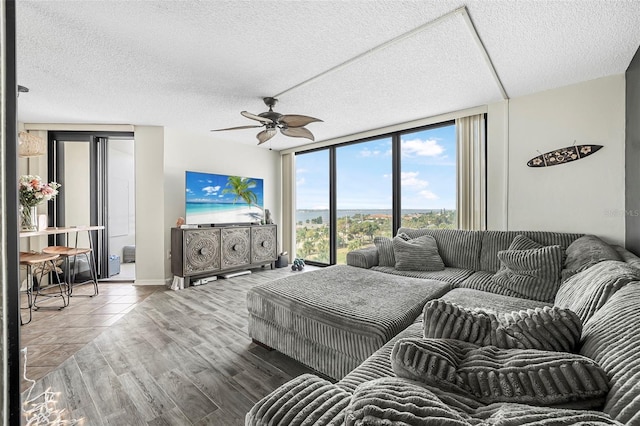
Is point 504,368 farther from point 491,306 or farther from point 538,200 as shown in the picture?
point 538,200

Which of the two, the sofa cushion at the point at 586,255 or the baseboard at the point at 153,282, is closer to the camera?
the sofa cushion at the point at 586,255

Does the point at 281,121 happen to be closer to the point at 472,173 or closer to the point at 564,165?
the point at 472,173

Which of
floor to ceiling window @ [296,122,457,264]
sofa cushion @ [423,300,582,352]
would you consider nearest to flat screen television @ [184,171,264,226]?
floor to ceiling window @ [296,122,457,264]

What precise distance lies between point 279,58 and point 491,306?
96.9 inches

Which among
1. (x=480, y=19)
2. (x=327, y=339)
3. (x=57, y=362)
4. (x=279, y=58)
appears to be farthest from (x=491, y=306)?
(x=57, y=362)

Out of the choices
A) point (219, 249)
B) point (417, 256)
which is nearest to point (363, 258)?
point (417, 256)

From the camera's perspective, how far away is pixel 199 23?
1.82m

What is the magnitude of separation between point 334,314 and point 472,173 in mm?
2786

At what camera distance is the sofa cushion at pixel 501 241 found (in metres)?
2.64

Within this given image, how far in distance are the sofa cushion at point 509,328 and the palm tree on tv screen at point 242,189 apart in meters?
4.33

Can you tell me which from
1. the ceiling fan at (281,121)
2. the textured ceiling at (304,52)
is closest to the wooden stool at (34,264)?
the textured ceiling at (304,52)

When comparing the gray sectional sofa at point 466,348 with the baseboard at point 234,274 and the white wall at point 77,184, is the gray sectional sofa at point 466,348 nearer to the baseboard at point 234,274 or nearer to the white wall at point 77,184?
the baseboard at point 234,274

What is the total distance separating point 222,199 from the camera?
15.3 ft

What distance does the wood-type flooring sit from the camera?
1.51 metres
